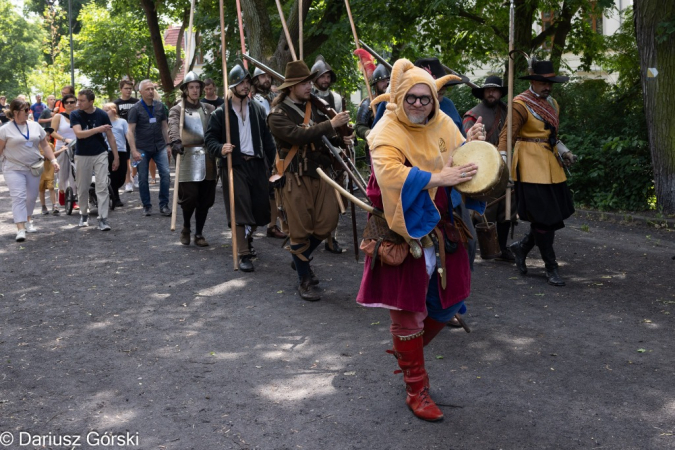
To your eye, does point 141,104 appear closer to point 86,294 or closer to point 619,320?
point 86,294

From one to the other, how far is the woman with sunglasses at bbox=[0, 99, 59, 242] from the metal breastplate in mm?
2296

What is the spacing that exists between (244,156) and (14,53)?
60794mm

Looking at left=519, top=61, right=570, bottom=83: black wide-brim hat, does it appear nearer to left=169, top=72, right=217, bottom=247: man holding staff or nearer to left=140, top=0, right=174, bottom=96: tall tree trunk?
left=169, top=72, right=217, bottom=247: man holding staff

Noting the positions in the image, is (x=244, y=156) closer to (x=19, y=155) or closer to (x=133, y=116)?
(x=19, y=155)

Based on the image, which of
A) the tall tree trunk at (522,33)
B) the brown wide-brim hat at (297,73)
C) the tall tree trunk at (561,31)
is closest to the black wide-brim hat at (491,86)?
the brown wide-brim hat at (297,73)

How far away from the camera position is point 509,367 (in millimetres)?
5359

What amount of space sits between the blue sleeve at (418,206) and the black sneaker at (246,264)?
437 centimetres

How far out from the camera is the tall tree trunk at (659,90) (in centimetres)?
1098

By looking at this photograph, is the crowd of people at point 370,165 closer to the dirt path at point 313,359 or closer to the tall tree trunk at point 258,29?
the dirt path at point 313,359

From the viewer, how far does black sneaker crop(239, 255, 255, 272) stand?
28.0 feet

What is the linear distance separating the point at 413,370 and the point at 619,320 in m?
2.60

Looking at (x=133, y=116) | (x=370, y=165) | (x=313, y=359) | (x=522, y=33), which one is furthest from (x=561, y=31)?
(x=313, y=359)

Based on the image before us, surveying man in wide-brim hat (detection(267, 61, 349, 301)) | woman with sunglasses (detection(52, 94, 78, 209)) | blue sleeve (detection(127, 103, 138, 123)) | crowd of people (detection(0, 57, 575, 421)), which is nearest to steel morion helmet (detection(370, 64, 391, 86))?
crowd of people (detection(0, 57, 575, 421))

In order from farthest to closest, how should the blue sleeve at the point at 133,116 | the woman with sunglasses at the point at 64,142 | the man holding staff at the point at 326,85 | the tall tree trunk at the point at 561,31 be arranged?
the tall tree trunk at the point at 561,31 < the woman with sunglasses at the point at 64,142 < the blue sleeve at the point at 133,116 < the man holding staff at the point at 326,85
